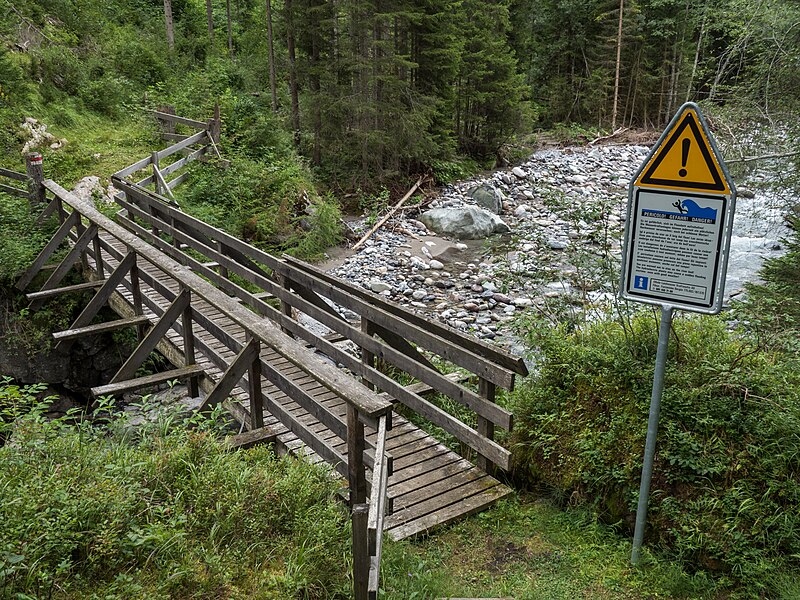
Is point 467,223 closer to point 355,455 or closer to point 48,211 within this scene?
point 48,211

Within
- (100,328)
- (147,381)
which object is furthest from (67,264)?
(147,381)

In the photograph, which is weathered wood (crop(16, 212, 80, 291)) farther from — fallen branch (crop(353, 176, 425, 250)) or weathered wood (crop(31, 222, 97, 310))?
fallen branch (crop(353, 176, 425, 250))

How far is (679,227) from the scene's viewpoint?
12.2 feet

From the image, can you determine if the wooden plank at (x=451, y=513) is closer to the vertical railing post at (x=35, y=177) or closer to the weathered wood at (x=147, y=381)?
the weathered wood at (x=147, y=381)

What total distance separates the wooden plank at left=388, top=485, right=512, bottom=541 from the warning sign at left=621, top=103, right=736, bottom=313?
2.12 m

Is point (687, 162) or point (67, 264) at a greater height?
point (687, 162)

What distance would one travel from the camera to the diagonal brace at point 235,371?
4.89 metres

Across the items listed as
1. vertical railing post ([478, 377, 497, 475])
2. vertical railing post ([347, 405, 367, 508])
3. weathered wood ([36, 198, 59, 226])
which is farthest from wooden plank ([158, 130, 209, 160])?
vertical railing post ([347, 405, 367, 508])

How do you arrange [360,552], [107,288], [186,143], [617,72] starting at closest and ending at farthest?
1. [360,552]
2. [107,288]
3. [186,143]
4. [617,72]

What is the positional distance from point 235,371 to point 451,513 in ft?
6.89

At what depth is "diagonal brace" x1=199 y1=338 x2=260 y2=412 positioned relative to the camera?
193 inches

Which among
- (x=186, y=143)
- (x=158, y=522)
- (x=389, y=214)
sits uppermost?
(x=186, y=143)

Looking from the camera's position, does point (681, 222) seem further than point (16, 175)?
No

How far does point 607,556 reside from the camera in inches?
168
